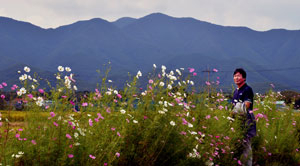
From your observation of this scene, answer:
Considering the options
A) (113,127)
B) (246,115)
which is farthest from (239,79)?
(113,127)

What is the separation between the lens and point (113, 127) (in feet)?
13.7

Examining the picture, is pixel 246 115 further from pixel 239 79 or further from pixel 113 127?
pixel 113 127

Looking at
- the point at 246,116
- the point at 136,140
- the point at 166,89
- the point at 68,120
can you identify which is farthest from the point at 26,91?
the point at 246,116

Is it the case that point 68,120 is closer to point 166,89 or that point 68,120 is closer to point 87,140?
point 87,140

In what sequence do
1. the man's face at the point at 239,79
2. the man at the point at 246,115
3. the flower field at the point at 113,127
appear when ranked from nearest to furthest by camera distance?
the flower field at the point at 113,127, the man at the point at 246,115, the man's face at the point at 239,79

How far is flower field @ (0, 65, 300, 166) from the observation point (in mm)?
3520

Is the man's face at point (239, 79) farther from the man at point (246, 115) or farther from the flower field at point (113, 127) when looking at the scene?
the flower field at point (113, 127)

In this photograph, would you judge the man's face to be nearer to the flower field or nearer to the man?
the man

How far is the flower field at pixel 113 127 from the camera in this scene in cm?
352

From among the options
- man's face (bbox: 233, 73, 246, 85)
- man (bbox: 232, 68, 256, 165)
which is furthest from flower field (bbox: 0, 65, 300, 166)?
man's face (bbox: 233, 73, 246, 85)

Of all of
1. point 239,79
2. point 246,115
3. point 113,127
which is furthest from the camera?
point 239,79

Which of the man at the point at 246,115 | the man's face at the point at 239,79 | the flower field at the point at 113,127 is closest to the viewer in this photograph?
the flower field at the point at 113,127

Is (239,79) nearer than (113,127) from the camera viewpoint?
No

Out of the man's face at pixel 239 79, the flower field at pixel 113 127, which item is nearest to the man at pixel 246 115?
the man's face at pixel 239 79
